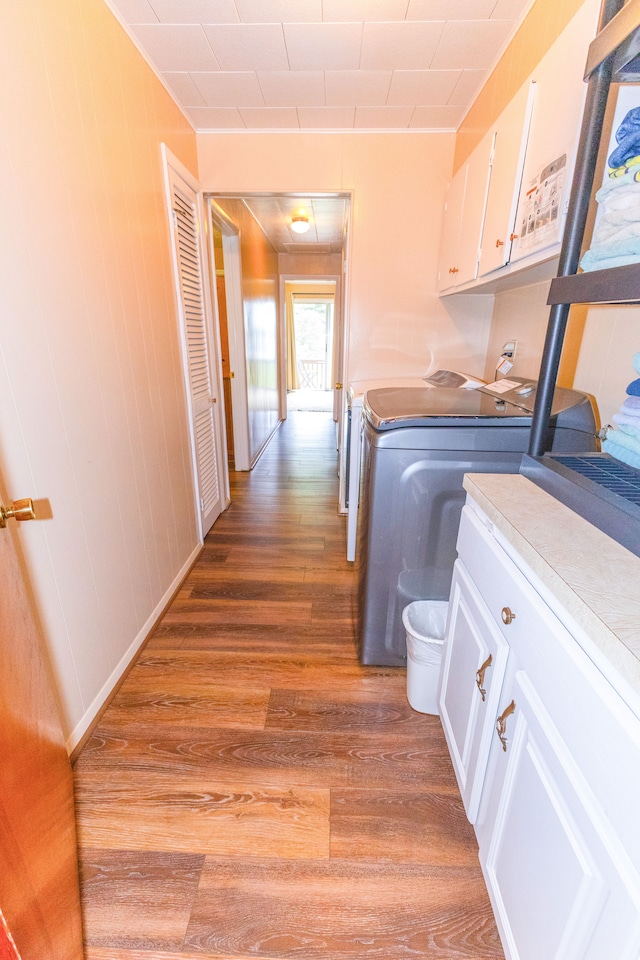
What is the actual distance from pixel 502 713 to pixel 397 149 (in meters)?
2.81

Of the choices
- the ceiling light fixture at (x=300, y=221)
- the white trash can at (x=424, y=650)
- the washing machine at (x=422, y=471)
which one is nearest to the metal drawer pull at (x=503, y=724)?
the white trash can at (x=424, y=650)

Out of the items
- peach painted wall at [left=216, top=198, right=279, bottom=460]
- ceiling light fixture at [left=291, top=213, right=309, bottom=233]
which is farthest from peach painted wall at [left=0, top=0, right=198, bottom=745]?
ceiling light fixture at [left=291, top=213, right=309, bottom=233]

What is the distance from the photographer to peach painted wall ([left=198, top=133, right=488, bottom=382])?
2.41 m

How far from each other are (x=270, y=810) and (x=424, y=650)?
2.11 ft

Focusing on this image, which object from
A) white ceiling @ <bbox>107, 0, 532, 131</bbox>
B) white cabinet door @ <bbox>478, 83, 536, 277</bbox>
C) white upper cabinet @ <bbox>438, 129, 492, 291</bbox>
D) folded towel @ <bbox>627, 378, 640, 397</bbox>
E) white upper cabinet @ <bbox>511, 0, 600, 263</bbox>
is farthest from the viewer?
white upper cabinet @ <bbox>438, 129, 492, 291</bbox>

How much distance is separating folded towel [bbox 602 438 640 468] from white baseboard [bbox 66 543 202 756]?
1721 mm

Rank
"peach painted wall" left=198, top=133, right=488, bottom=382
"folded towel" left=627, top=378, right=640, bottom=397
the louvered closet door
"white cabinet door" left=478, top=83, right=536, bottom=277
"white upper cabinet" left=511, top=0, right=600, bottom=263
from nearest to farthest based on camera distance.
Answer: "folded towel" left=627, top=378, right=640, bottom=397
"white upper cabinet" left=511, top=0, right=600, bottom=263
"white cabinet door" left=478, top=83, right=536, bottom=277
the louvered closet door
"peach painted wall" left=198, top=133, right=488, bottom=382

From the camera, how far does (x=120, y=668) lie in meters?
1.63

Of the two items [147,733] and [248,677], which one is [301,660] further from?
[147,733]

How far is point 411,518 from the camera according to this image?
1.51 meters

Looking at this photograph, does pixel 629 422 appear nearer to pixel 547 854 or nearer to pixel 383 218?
pixel 547 854

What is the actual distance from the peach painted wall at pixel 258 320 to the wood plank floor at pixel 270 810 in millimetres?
2624

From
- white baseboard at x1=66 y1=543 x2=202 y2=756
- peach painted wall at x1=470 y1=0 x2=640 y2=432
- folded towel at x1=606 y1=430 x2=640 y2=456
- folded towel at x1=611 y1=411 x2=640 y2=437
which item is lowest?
white baseboard at x1=66 y1=543 x2=202 y2=756

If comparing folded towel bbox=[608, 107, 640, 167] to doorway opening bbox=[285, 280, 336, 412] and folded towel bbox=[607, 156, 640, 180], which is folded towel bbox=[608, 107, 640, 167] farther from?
doorway opening bbox=[285, 280, 336, 412]
